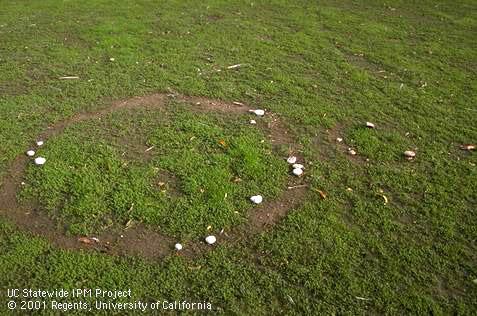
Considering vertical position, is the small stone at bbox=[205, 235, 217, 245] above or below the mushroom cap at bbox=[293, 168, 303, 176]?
below

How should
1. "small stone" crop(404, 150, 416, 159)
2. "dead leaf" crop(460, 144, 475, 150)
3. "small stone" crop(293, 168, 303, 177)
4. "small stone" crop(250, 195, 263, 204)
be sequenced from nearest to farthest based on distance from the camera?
1. "small stone" crop(250, 195, 263, 204)
2. "small stone" crop(293, 168, 303, 177)
3. "small stone" crop(404, 150, 416, 159)
4. "dead leaf" crop(460, 144, 475, 150)

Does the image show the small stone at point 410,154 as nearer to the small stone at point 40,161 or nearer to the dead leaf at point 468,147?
the dead leaf at point 468,147

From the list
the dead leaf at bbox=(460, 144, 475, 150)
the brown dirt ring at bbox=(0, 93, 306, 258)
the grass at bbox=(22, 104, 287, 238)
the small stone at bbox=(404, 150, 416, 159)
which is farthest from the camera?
the dead leaf at bbox=(460, 144, 475, 150)

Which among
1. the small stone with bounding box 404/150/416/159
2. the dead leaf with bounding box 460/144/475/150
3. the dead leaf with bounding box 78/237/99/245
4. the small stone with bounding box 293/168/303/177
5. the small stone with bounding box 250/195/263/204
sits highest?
the dead leaf with bounding box 460/144/475/150

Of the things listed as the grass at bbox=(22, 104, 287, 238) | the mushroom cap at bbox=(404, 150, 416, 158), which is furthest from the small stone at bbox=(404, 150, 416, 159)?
the grass at bbox=(22, 104, 287, 238)

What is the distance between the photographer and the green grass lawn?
129 inches

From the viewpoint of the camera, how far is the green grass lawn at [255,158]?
10.7ft

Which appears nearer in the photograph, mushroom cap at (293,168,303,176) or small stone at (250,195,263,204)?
small stone at (250,195,263,204)

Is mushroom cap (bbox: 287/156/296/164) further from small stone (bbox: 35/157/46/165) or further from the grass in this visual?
small stone (bbox: 35/157/46/165)

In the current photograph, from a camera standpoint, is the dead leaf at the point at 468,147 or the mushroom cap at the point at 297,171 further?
the dead leaf at the point at 468,147

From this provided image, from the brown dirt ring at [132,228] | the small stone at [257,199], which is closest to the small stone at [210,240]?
the brown dirt ring at [132,228]

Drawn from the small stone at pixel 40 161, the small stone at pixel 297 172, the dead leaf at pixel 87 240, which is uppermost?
the small stone at pixel 297 172

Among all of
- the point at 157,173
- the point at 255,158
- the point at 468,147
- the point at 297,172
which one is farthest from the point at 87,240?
the point at 468,147

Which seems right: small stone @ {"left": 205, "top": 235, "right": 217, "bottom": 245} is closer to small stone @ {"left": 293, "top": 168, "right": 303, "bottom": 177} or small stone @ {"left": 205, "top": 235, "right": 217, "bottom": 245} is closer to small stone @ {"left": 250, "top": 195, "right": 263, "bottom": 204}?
small stone @ {"left": 250, "top": 195, "right": 263, "bottom": 204}
